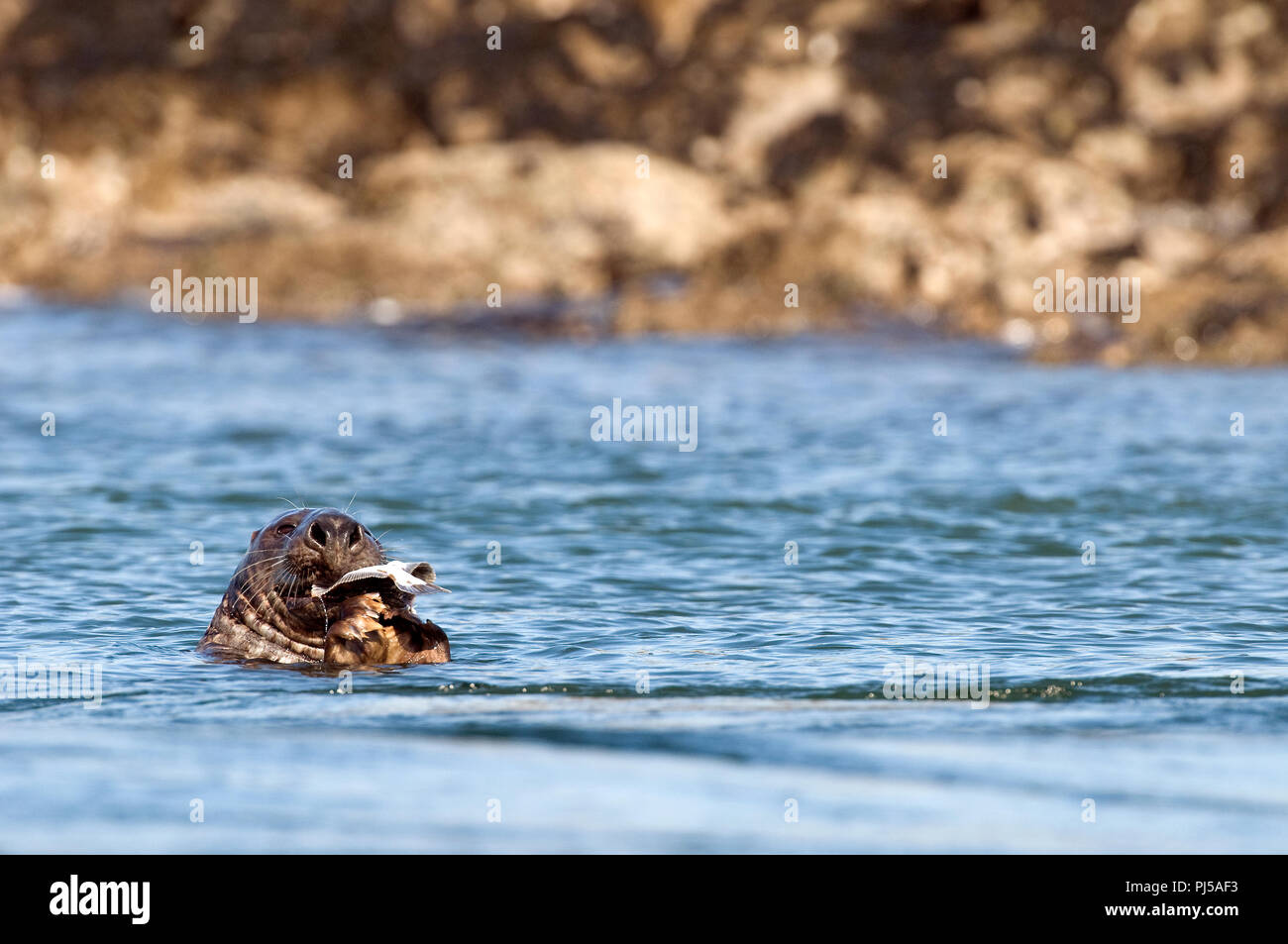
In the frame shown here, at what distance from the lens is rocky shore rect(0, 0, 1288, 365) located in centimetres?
2806

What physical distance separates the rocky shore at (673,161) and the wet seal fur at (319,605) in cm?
1585

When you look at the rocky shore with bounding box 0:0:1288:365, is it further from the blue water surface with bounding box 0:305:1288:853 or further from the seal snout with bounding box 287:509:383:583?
the seal snout with bounding box 287:509:383:583

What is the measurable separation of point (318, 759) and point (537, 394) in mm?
13922

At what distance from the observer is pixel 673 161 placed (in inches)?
1334
